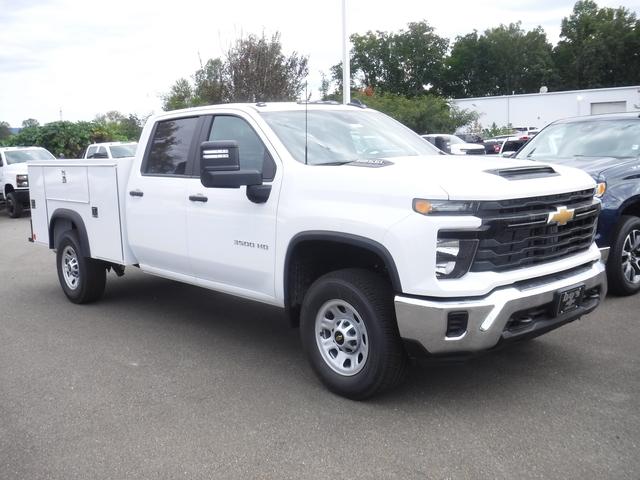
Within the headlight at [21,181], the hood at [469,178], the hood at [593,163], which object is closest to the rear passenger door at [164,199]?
the hood at [469,178]

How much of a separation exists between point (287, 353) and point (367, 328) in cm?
151

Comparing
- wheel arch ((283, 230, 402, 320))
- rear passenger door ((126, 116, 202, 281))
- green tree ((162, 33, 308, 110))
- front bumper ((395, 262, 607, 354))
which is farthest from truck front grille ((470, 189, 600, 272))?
green tree ((162, 33, 308, 110))

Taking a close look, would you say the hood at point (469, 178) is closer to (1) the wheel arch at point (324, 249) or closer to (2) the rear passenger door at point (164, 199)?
(1) the wheel arch at point (324, 249)

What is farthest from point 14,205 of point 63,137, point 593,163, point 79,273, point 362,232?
point 362,232

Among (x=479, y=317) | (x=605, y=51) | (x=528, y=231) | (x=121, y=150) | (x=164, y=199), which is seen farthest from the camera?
(x=605, y=51)

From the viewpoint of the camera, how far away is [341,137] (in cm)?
520

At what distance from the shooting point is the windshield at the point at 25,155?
19.3 metres

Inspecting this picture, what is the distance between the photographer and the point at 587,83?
254 ft

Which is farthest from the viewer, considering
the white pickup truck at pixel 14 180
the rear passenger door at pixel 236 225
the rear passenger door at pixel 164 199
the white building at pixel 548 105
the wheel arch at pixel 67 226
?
the white building at pixel 548 105

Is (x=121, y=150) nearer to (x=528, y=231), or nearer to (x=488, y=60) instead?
(x=528, y=231)

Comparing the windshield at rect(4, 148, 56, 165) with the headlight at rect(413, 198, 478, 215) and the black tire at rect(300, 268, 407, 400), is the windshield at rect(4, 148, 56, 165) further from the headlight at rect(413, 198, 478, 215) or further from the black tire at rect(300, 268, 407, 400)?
the headlight at rect(413, 198, 478, 215)

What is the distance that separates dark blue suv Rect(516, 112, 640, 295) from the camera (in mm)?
6461

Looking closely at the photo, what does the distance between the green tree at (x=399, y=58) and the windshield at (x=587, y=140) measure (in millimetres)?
77359

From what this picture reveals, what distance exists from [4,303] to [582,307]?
6317 millimetres
